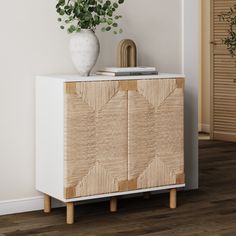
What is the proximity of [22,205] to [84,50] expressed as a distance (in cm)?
102

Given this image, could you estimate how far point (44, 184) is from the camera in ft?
13.5

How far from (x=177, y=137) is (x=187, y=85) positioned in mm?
626

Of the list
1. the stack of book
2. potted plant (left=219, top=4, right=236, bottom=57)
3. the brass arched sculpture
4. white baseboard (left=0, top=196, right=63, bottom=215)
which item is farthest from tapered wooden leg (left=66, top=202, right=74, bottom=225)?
potted plant (left=219, top=4, right=236, bottom=57)

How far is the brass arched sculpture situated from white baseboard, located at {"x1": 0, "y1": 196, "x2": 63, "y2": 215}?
974 mm

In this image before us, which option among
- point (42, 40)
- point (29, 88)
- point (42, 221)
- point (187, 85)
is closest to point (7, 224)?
point (42, 221)

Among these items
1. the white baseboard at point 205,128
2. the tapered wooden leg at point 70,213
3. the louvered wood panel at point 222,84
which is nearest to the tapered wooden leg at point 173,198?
the tapered wooden leg at point 70,213

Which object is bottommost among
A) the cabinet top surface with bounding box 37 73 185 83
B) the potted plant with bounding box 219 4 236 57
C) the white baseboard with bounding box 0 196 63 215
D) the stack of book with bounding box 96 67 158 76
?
the white baseboard with bounding box 0 196 63 215

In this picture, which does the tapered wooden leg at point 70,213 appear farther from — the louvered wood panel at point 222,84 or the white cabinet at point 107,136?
the louvered wood panel at point 222,84

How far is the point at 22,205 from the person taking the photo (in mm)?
4203

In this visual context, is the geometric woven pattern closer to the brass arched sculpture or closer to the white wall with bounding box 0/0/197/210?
the brass arched sculpture

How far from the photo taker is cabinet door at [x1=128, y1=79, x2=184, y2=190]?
4.05 m

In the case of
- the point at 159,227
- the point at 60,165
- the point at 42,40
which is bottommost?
the point at 159,227

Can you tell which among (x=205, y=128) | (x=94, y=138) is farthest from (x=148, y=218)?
(x=205, y=128)

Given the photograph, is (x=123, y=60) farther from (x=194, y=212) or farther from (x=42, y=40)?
(x=194, y=212)
